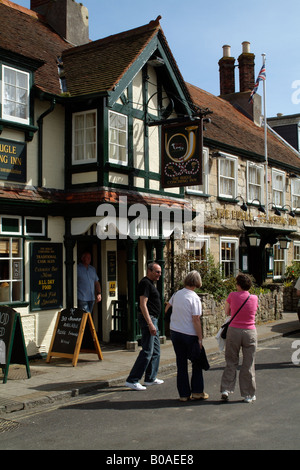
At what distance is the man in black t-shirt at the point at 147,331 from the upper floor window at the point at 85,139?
4.17 m

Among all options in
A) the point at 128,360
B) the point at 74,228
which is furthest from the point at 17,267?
the point at 128,360

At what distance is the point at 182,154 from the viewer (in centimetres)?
1195

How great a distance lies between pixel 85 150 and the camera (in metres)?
11.4

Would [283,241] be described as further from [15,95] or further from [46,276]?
[15,95]

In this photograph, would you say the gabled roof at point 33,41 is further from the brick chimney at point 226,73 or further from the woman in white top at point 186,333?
the brick chimney at point 226,73

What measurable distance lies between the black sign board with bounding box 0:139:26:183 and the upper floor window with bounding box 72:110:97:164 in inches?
53.2

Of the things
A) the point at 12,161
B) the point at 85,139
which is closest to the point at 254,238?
the point at 85,139

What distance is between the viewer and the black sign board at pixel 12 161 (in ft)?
32.9

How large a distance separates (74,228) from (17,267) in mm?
1542

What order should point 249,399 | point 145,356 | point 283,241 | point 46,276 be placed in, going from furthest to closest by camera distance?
point 283,241
point 46,276
point 145,356
point 249,399

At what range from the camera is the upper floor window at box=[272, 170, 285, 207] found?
20.9 meters

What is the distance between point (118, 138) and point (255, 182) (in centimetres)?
907

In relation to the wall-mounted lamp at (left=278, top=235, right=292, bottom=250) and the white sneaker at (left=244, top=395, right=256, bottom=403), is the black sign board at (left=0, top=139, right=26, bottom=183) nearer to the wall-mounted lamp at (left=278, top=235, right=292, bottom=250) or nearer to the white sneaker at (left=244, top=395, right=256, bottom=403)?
the white sneaker at (left=244, top=395, right=256, bottom=403)
